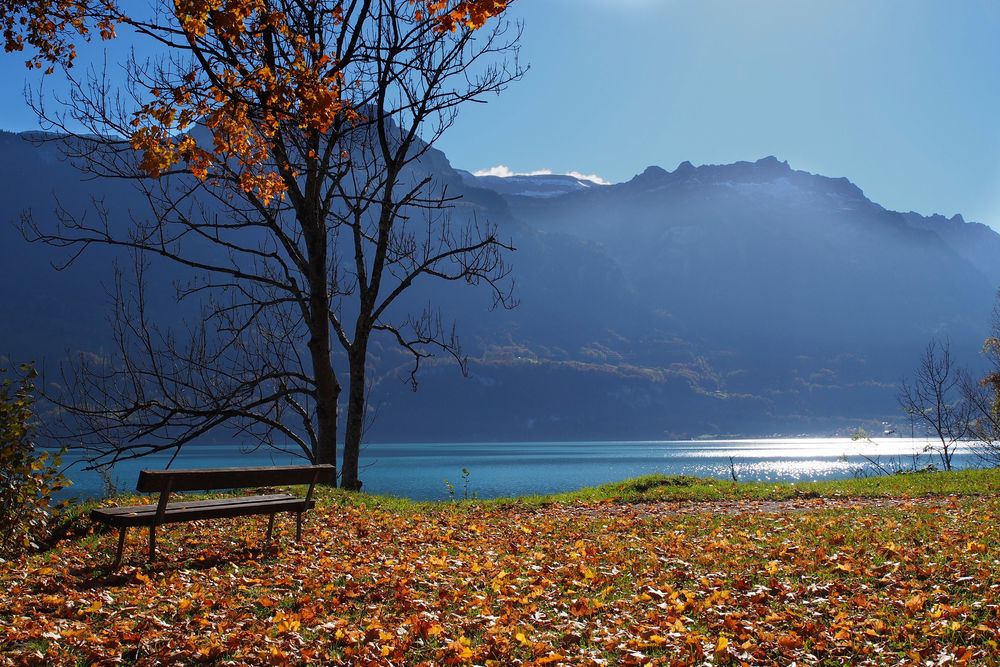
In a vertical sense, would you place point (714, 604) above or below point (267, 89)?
below

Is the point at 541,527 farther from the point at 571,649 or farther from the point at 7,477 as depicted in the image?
the point at 7,477

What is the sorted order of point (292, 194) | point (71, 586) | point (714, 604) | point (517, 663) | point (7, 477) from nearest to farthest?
point (517, 663) → point (714, 604) → point (71, 586) → point (7, 477) → point (292, 194)

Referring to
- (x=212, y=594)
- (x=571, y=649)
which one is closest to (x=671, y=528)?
(x=571, y=649)

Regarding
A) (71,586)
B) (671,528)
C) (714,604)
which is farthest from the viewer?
(671,528)

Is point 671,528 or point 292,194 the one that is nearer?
point 671,528

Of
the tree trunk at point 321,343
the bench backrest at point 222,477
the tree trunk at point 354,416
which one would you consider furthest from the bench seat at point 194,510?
the tree trunk at point 354,416

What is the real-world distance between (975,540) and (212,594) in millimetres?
8253

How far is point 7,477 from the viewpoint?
25.6ft

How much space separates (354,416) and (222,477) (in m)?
7.53

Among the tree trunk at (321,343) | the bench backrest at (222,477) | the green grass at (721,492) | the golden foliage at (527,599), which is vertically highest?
the tree trunk at (321,343)

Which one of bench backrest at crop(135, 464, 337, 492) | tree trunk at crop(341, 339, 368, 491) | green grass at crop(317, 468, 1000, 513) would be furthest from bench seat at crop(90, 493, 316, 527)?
tree trunk at crop(341, 339, 368, 491)

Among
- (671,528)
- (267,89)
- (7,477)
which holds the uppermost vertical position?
(267,89)

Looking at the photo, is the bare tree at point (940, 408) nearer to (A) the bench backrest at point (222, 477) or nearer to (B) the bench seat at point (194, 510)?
(A) the bench backrest at point (222, 477)

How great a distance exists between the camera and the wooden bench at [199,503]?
7.55 m
